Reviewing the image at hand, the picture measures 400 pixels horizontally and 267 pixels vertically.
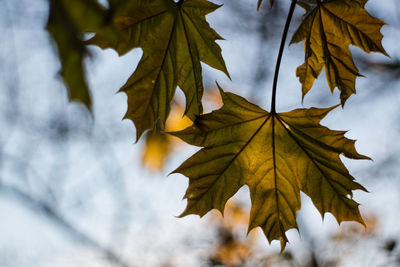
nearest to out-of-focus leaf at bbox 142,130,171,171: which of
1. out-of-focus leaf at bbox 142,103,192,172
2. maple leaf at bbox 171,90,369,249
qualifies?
out-of-focus leaf at bbox 142,103,192,172

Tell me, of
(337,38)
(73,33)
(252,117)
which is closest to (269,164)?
(252,117)

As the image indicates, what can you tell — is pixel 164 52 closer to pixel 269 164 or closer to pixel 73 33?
pixel 269 164

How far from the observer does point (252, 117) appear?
103 centimetres

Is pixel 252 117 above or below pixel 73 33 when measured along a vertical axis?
above

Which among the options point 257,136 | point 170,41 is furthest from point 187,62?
point 257,136

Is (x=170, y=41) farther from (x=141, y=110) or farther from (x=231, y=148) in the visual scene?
(x=231, y=148)

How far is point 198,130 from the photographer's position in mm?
929

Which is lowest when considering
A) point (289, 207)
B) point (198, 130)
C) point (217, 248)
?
point (289, 207)

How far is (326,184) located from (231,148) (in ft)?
0.94

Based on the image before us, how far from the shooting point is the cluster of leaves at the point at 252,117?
0.89 metres

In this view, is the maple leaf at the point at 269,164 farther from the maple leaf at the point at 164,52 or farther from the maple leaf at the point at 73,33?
the maple leaf at the point at 73,33

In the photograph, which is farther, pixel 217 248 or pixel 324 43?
pixel 217 248

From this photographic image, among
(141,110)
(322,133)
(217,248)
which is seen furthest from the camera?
(217,248)

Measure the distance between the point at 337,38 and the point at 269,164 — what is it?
408 millimetres
